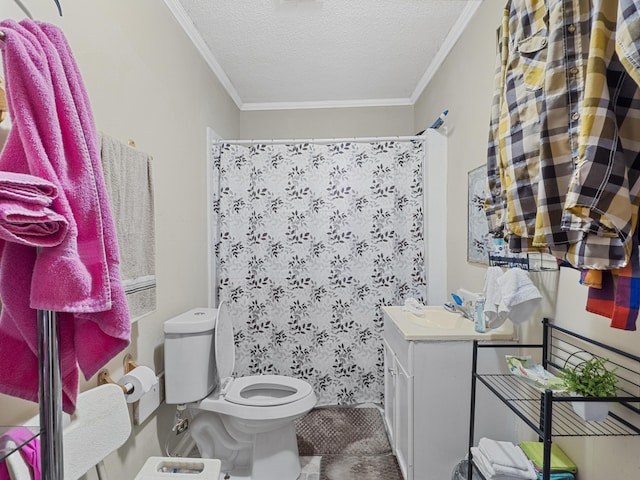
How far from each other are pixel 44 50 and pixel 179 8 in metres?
1.58

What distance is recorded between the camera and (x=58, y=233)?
0.65 meters

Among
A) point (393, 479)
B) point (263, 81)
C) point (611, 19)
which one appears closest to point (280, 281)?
point (393, 479)

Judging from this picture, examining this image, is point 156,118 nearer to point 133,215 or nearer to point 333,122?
point 133,215

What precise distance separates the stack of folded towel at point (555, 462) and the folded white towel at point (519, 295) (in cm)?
46

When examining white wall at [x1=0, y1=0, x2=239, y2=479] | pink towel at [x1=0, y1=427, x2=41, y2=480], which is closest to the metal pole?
pink towel at [x1=0, y1=427, x2=41, y2=480]

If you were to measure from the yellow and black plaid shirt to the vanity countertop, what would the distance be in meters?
0.76

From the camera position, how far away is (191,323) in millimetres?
1802

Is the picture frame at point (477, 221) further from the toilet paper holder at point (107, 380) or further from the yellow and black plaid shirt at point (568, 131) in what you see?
the toilet paper holder at point (107, 380)

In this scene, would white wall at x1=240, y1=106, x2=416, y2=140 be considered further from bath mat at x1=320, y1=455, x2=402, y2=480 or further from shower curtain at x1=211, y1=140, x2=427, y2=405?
bath mat at x1=320, y1=455, x2=402, y2=480

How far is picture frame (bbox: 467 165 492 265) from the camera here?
74.0 inches

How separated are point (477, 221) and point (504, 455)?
3.81 feet

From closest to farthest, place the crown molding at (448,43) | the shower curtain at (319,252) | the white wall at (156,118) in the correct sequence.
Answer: the white wall at (156,118)
the crown molding at (448,43)
the shower curtain at (319,252)

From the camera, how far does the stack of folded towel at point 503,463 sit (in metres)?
1.20

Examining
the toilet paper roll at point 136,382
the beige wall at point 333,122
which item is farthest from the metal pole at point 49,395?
the beige wall at point 333,122
